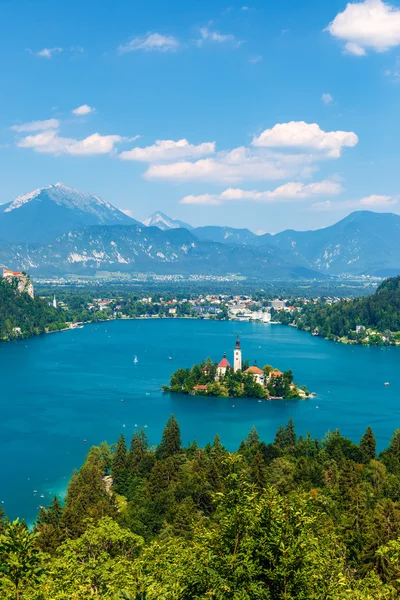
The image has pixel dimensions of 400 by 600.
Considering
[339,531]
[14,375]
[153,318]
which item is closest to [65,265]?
[153,318]

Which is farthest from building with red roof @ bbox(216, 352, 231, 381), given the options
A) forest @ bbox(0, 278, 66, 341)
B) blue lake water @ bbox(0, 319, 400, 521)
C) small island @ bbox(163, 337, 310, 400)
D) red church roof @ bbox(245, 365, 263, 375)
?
forest @ bbox(0, 278, 66, 341)

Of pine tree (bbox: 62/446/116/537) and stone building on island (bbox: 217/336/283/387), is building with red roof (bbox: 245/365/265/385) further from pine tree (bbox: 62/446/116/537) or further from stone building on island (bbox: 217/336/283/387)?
pine tree (bbox: 62/446/116/537)

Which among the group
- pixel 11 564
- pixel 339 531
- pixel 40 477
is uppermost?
pixel 11 564

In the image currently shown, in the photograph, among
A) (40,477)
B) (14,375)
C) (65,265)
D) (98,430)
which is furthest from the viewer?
(65,265)

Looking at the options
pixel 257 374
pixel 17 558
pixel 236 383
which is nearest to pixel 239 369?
pixel 257 374

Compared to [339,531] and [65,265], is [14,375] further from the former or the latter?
[65,265]

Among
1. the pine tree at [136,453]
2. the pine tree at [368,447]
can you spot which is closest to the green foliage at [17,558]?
the pine tree at [136,453]

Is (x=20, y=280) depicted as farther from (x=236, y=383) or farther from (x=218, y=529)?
(x=218, y=529)
